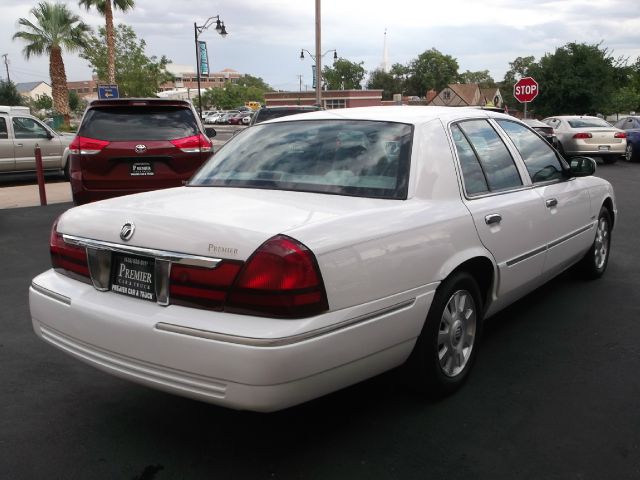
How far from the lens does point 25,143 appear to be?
1488 cm

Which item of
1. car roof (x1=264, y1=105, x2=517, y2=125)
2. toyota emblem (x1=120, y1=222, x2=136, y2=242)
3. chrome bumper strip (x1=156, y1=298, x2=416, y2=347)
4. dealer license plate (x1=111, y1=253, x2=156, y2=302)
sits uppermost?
car roof (x1=264, y1=105, x2=517, y2=125)

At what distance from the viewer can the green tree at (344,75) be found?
132750 millimetres

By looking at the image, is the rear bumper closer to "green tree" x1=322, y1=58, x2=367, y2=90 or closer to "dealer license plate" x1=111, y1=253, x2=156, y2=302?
"dealer license plate" x1=111, y1=253, x2=156, y2=302

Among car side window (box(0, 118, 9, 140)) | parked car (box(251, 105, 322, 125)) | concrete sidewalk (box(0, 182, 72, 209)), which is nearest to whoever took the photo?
concrete sidewalk (box(0, 182, 72, 209))

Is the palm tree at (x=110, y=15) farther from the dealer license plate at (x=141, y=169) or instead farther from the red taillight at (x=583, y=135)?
the dealer license plate at (x=141, y=169)

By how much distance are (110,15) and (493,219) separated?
34103 mm

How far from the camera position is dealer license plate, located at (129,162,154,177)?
24.7 ft

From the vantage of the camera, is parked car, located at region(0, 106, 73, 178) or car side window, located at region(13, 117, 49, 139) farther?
car side window, located at region(13, 117, 49, 139)

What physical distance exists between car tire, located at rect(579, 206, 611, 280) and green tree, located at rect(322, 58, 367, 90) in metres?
129

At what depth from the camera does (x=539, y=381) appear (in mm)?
3699

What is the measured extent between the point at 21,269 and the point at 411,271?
4911mm

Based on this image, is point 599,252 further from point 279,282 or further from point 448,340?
point 279,282

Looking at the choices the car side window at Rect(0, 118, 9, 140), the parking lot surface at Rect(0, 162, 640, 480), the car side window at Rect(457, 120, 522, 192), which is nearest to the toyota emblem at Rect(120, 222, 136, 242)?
the parking lot surface at Rect(0, 162, 640, 480)

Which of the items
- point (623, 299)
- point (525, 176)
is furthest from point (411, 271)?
point (623, 299)
